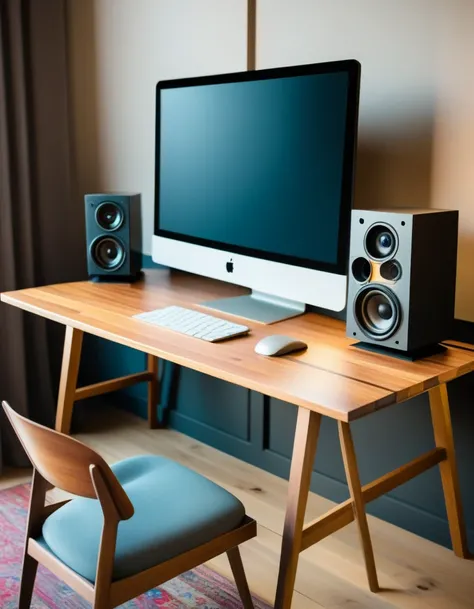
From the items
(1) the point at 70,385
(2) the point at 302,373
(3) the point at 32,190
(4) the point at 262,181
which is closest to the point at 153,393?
(1) the point at 70,385

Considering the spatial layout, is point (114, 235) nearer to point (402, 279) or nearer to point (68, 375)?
point (68, 375)

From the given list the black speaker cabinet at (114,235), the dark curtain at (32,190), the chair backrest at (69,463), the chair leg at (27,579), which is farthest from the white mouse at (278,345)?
the dark curtain at (32,190)

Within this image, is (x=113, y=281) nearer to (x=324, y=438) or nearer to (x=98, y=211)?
(x=98, y=211)

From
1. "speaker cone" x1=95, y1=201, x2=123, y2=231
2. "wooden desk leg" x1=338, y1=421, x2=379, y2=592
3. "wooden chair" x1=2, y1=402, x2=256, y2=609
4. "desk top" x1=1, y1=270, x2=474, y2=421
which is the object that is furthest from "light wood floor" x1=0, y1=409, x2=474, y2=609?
"speaker cone" x1=95, y1=201, x2=123, y2=231

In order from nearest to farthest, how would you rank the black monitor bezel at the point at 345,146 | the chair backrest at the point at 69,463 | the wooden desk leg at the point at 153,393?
the chair backrest at the point at 69,463 < the black monitor bezel at the point at 345,146 < the wooden desk leg at the point at 153,393

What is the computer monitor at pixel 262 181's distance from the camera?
5.93 feet

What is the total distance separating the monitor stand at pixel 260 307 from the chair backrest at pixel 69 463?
2.53 feet

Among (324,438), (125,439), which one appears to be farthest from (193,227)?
(125,439)

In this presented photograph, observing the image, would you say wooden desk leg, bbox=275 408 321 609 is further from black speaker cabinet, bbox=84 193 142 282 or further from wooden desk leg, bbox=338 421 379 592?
black speaker cabinet, bbox=84 193 142 282

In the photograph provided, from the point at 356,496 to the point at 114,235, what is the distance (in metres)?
1.14

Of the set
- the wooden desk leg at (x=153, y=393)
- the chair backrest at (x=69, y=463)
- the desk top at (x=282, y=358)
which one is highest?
the desk top at (x=282, y=358)

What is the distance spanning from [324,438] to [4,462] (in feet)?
3.84

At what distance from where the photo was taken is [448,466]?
6.40 ft

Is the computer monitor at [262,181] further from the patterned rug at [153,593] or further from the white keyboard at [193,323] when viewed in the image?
the patterned rug at [153,593]
